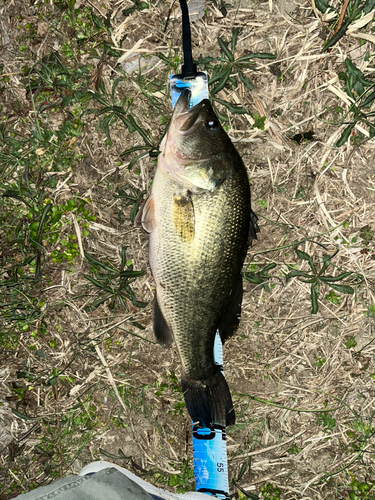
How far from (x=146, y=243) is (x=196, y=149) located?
1.11 meters

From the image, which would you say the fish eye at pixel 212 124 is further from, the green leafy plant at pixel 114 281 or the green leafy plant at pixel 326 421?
the green leafy plant at pixel 326 421

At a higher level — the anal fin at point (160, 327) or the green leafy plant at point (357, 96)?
the green leafy plant at point (357, 96)

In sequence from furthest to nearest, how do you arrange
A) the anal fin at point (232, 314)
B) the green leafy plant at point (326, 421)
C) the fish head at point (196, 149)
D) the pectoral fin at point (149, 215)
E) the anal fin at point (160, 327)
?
the green leafy plant at point (326, 421)
the anal fin at point (160, 327)
the anal fin at point (232, 314)
the pectoral fin at point (149, 215)
the fish head at point (196, 149)

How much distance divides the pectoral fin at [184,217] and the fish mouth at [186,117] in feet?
1.58

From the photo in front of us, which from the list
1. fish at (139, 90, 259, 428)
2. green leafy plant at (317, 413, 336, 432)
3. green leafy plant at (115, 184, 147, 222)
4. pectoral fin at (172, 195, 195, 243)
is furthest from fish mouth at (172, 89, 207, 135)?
green leafy plant at (317, 413, 336, 432)

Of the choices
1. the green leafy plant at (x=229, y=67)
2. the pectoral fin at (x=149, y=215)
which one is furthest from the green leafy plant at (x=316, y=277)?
the green leafy plant at (x=229, y=67)

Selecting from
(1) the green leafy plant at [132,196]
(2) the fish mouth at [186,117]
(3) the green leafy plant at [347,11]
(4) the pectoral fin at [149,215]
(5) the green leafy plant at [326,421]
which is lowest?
(5) the green leafy plant at [326,421]

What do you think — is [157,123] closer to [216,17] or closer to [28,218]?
[216,17]

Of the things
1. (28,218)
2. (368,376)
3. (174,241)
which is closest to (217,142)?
(174,241)

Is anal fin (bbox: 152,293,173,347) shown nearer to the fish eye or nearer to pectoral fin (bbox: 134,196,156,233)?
pectoral fin (bbox: 134,196,156,233)

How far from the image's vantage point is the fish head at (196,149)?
8.63 feet

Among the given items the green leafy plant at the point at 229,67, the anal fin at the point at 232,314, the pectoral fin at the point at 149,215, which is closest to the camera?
the pectoral fin at the point at 149,215

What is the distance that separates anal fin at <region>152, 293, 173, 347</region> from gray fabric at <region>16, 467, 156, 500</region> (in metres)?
1.14

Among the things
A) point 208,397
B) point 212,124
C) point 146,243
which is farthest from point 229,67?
point 208,397
